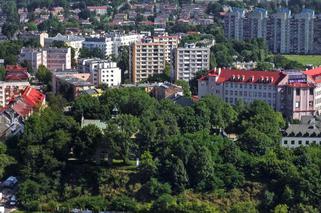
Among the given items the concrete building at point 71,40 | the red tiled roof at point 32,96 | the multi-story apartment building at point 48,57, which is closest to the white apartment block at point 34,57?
the multi-story apartment building at point 48,57

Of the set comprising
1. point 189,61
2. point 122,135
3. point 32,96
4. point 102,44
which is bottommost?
point 102,44

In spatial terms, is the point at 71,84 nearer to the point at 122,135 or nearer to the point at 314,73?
the point at 314,73

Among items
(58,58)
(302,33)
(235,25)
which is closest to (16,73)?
(58,58)

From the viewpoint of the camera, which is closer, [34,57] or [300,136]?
[300,136]

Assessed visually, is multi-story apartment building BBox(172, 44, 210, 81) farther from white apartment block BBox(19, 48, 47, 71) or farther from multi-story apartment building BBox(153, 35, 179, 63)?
white apartment block BBox(19, 48, 47, 71)

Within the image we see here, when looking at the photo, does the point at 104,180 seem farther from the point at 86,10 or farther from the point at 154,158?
the point at 86,10

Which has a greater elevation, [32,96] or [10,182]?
[32,96]

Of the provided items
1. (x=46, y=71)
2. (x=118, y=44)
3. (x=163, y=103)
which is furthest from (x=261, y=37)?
(x=163, y=103)

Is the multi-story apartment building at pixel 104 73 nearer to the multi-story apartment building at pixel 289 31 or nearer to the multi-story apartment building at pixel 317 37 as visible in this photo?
the multi-story apartment building at pixel 289 31
